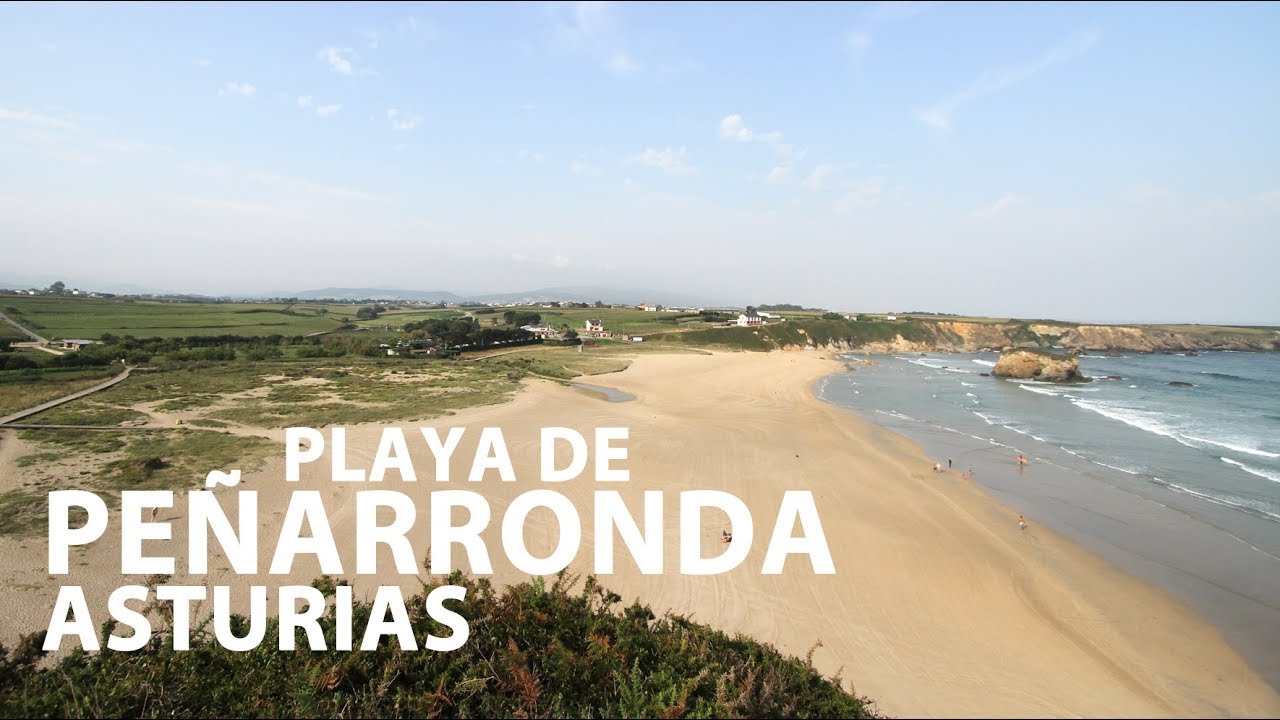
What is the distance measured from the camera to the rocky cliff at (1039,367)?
4988cm

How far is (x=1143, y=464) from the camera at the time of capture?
2194cm

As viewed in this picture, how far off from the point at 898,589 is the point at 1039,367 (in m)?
51.7

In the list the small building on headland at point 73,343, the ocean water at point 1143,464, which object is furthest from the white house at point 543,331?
the small building on headland at point 73,343

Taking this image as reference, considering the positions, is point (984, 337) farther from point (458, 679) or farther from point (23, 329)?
point (23, 329)

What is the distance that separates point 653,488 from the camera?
1834 centimetres

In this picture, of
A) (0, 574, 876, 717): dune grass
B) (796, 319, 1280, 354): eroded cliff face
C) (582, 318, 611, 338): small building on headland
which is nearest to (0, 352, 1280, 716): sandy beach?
(0, 574, 876, 717): dune grass

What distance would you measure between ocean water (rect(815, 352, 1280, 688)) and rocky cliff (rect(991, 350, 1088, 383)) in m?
2.41

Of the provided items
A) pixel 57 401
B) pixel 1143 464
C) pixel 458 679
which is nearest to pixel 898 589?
pixel 458 679

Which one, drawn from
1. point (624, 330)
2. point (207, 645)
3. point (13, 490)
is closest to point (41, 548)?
point (13, 490)

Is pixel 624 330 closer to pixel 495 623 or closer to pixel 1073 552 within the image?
pixel 1073 552

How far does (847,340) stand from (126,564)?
91.3 meters

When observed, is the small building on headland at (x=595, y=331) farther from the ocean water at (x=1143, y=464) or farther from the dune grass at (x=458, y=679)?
the dune grass at (x=458, y=679)

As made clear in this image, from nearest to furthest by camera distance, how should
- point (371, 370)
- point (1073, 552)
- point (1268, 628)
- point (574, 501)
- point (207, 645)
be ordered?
1. point (207, 645)
2. point (1268, 628)
3. point (1073, 552)
4. point (574, 501)
5. point (371, 370)

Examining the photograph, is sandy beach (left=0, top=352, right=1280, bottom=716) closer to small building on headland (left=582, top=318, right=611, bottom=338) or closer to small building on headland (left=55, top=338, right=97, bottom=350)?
small building on headland (left=55, top=338, right=97, bottom=350)
